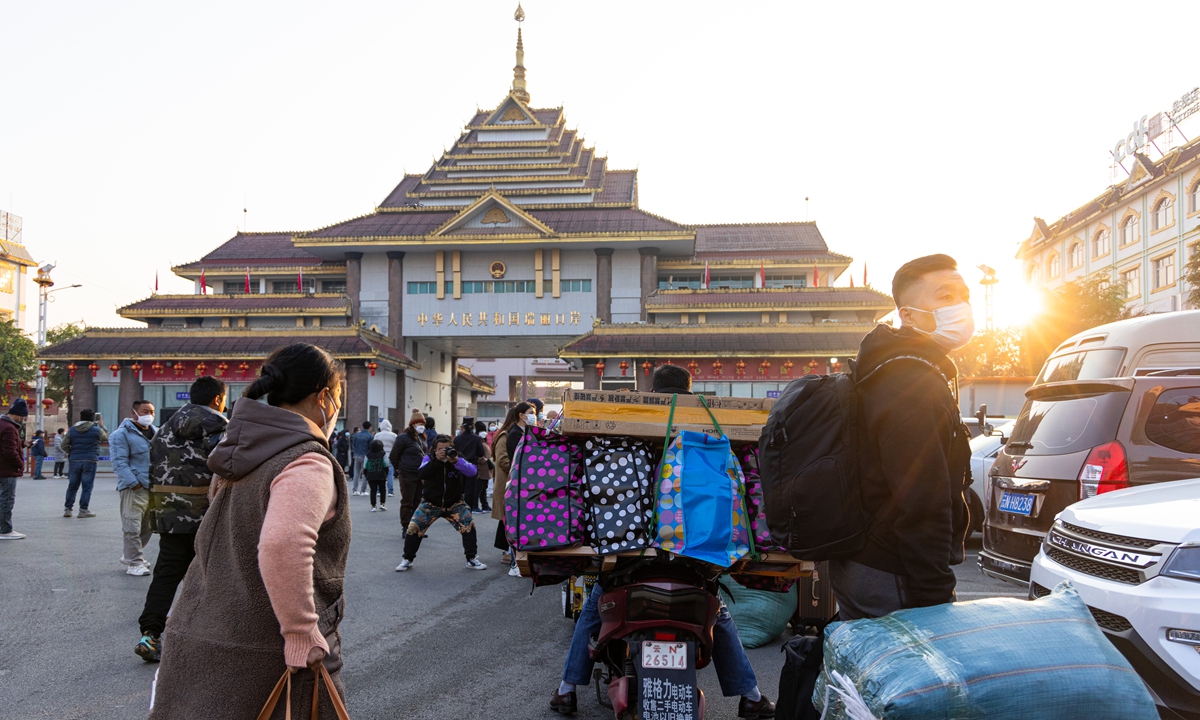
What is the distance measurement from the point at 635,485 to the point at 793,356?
25676 millimetres

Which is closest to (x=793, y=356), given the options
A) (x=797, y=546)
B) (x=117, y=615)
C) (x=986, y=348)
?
(x=986, y=348)

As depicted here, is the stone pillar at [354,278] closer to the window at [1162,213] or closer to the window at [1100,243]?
the window at [1162,213]

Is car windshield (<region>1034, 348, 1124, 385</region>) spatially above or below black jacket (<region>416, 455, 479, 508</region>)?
above

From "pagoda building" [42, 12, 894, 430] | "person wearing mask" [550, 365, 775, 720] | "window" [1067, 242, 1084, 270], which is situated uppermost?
"window" [1067, 242, 1084, 270]

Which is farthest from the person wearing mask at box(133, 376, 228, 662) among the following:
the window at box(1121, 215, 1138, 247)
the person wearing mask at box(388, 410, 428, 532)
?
the window at box(1121, 215, 1138, 247)

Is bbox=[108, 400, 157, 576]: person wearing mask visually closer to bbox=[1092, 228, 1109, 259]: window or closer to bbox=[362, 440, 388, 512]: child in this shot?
bbox=[362, 440, 388, 512]: child

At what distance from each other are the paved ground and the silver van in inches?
89.8

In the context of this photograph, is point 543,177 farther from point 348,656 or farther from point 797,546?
point 797,546

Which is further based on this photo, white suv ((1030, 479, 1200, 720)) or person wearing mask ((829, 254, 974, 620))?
white suv ((1030, 479, 1200, 720))

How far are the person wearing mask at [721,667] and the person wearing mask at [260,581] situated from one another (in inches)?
72.4

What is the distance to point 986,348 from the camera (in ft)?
123

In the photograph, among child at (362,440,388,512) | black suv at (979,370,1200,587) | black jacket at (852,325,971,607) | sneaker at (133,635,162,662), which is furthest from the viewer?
child at (362,440,388,512)

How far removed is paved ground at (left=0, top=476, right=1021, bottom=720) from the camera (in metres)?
4.49

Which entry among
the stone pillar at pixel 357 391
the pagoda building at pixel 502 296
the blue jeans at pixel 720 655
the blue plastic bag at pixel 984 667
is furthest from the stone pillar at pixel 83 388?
the blue plastic bag at pixel 984 667
